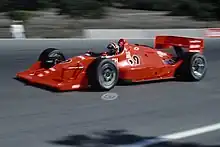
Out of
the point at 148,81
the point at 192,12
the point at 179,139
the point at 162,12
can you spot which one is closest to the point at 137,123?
the point at 179,139

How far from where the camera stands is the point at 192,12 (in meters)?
41.2

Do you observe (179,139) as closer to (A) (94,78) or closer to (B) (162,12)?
→ (A) (94,78)

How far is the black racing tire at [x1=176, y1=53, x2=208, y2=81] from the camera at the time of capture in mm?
13117

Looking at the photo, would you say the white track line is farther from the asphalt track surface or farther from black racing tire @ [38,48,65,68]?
black racing tire @ [38,48,65,68]

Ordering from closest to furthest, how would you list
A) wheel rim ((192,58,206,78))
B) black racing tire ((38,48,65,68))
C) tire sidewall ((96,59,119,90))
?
tire sidewall ((96,59,119,90)), black racing tire ((38,48,65,68)), wheel rim ((192,58,206,78))

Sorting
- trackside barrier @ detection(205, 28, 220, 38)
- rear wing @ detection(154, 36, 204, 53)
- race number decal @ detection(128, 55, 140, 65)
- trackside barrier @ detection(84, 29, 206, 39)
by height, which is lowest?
trackside barrier @ detection(205, 28, 220, 38)

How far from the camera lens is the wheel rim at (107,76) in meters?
11.5

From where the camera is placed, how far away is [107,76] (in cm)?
1170

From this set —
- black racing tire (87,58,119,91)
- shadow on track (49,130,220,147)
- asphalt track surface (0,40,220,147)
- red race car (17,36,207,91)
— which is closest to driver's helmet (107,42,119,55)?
red race car (17,36,207,91)

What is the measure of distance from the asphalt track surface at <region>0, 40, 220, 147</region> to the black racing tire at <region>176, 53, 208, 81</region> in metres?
0.23

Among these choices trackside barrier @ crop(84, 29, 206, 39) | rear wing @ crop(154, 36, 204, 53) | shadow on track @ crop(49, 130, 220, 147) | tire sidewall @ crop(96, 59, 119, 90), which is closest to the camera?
shadow on track @ crop(49, 130, 220, 147)

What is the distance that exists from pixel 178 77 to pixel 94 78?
8.94ft

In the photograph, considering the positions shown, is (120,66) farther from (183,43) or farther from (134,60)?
(183,43)

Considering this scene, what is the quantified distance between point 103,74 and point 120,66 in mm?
673
